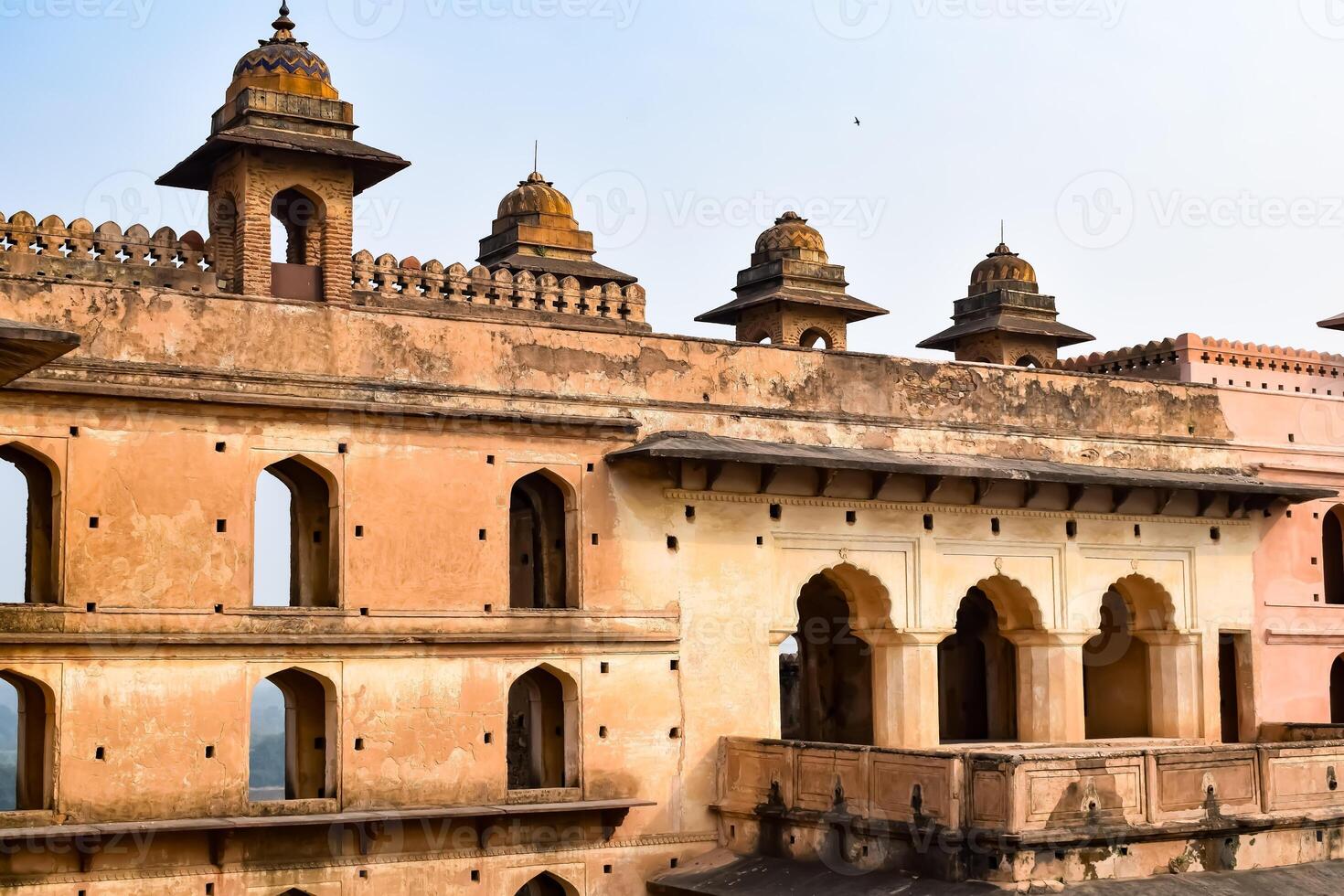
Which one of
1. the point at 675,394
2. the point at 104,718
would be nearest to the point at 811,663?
the point at 675,394

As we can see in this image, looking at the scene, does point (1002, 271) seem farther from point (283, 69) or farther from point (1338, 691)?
point (283, 69)

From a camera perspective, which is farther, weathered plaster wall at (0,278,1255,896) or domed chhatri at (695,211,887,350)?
domed chhatri at (695,211,887,350)

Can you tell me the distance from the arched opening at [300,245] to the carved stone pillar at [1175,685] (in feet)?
34.5

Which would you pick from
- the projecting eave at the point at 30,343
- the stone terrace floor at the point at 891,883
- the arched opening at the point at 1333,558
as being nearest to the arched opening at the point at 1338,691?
the arched opening at the point at 1333,558

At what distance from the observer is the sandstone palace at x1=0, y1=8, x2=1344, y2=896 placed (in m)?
16.2

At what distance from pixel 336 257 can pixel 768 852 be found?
23.4 feet

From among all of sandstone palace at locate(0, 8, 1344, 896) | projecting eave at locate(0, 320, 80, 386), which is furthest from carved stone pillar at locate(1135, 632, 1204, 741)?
projecting eave at locate(0, 320, 80, 386)

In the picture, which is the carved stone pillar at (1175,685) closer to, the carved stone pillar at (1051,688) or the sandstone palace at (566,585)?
the sandstone palace at (566,585)

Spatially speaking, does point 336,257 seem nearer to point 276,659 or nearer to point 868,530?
point 276,659

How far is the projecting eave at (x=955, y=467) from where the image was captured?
18.5 meters

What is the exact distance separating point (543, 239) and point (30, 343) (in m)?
13.7

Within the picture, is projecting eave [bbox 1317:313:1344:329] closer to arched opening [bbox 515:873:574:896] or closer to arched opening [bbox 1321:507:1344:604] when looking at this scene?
arched opening [bbox 1321:507:1344:604]

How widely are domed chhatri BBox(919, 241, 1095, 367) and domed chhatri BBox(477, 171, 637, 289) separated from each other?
23.3 feet

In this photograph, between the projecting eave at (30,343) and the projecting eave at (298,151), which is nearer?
the projecting eave at (30,343)
